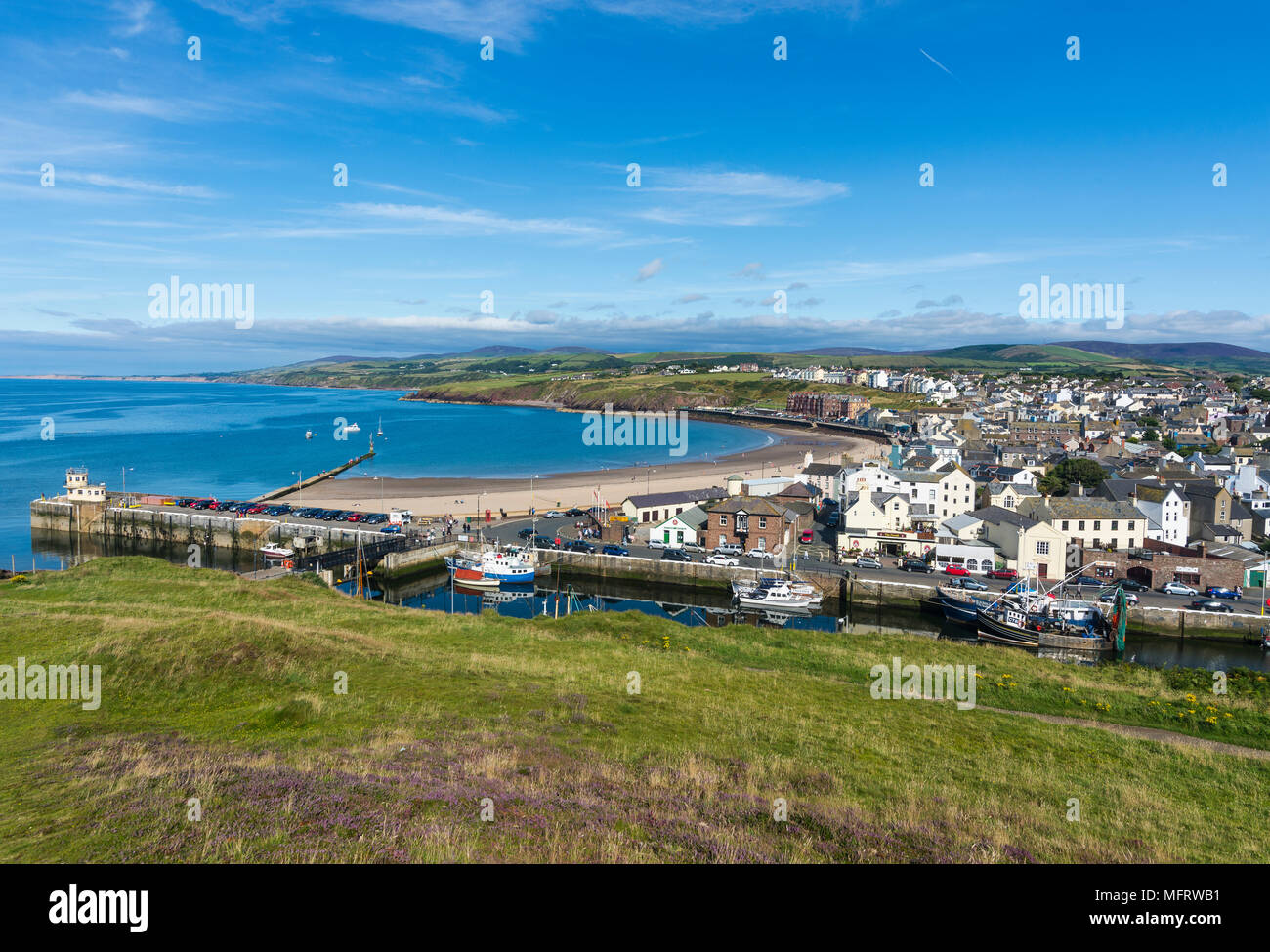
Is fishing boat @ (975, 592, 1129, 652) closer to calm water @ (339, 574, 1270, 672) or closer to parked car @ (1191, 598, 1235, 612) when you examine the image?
Result: calm water @ (339, 574, 1270, 672)

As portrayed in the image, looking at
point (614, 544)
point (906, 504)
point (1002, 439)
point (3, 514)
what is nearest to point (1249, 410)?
point (1002, 439)

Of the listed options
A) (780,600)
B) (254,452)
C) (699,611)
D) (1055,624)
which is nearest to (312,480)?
(254,452)

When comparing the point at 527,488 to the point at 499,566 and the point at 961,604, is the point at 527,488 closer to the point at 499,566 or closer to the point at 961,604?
the point at 499,566

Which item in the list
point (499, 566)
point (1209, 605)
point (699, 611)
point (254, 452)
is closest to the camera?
point (1209, 605)

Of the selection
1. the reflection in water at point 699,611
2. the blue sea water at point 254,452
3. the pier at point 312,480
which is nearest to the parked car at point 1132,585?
the reflection in water at point 699,611

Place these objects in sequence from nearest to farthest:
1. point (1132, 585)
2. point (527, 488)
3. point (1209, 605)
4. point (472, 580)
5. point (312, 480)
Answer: point (1209, 605), point (1132, 585), point (472, 580), point (527, 488), point (312, 480)

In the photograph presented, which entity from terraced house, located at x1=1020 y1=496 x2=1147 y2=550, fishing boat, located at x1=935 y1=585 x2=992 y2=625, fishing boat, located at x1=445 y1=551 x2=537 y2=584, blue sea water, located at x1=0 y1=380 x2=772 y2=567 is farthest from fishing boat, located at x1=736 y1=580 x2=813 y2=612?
blue sea water, located at x1=0 y1=380 x2=772 y2=567
